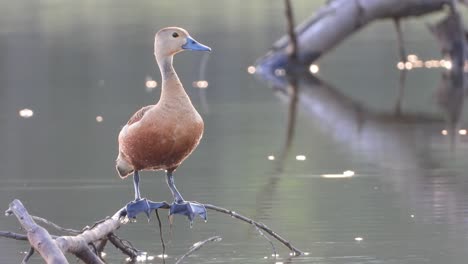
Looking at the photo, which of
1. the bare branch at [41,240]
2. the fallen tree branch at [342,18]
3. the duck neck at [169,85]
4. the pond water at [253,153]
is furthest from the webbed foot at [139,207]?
the fallen tree branch at [342,18]

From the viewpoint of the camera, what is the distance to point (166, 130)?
24.2 ft

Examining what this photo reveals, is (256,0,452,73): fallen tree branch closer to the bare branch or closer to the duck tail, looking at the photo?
the duck tail

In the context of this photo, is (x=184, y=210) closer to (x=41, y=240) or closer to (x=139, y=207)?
(x=139, y=207)

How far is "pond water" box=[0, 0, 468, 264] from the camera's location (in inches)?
348

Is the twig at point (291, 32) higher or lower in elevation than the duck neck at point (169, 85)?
higher

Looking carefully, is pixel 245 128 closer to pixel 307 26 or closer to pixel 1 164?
pixel 1 164

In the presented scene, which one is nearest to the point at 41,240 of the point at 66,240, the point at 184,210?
the point at 66,240

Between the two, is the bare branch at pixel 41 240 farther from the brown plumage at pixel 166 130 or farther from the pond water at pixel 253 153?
the pond water at pixel 253 153

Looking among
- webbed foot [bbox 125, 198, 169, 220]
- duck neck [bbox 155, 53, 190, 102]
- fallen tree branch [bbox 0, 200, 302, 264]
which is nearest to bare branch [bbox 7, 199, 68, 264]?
fallen tree branch [bbox 0, 200, 302, 264]

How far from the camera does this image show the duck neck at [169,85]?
7.42 metres

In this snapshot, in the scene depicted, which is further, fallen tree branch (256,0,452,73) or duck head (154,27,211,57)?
fallen tree branch (256,0,452,73)

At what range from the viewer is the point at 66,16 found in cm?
3441

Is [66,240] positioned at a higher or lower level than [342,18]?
lower

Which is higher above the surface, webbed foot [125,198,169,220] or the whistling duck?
the whistling duck
